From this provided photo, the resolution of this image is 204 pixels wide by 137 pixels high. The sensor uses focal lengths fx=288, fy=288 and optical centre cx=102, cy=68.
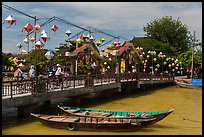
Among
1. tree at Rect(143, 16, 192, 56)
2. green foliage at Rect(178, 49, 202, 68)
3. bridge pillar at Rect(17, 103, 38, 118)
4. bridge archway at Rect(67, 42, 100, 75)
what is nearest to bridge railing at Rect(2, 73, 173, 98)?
bridge pillar at Rect(17, 103, 38, 118)

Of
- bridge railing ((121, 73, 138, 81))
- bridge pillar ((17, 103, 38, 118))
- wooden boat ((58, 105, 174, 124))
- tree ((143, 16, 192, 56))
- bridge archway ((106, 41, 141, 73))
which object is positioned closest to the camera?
wooden boat ((58, 105, 174, 124))

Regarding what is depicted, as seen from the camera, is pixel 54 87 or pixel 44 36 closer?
pixel 44 36

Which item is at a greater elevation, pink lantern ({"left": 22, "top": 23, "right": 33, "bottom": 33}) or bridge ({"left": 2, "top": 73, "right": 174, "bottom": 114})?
pink lantern ({"left": 22, "top": 23, "right": 33, "bottom": 33})

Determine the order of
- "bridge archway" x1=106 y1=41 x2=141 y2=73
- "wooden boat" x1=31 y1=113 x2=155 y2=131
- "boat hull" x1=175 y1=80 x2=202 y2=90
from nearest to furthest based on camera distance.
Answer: "wooden boat" x1=31 y1=113 x2=155 y2=131 → "bridge archway" x1=106 y1=41 x2=141 y2=73 → "boat hull" x1=175 y1=80 x2=202 y2=90

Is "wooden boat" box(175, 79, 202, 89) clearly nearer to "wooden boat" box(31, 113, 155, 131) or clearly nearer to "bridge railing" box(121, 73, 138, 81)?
"bridge railing" box(121, 73, 138, 81)

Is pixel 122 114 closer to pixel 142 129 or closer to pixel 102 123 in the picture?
pixel 142 129

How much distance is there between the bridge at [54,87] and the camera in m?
13.8

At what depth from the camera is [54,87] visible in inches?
664

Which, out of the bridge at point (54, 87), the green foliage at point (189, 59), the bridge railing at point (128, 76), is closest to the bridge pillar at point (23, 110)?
the bridge at point (54, 87)

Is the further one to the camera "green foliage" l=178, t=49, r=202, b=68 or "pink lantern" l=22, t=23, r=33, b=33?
"green foliage" l=178, t=49, r=202, b=68

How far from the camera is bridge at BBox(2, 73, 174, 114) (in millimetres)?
13819

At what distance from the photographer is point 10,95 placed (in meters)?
13.6

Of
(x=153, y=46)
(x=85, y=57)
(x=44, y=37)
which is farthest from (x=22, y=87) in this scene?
(x=153, y=46)

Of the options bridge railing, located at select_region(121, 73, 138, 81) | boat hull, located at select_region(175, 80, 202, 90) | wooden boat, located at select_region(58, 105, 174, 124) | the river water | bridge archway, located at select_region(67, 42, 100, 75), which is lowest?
the river water
